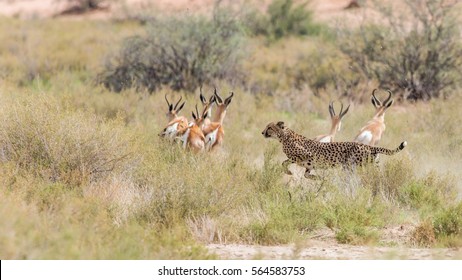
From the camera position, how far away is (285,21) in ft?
139

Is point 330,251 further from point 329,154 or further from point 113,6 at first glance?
point 113,6

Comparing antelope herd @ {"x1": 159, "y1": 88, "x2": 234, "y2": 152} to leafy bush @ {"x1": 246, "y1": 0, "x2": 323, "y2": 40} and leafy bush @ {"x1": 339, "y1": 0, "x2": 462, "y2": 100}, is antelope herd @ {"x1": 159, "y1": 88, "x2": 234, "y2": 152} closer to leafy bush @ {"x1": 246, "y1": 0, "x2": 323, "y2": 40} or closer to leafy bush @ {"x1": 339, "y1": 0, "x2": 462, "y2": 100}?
leafy bush @ {"x1": 339, "y1": 0, "x2": 462, "y2": 100}

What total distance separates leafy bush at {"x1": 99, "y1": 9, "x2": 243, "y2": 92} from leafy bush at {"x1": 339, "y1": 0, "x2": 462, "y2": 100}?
4016 mm

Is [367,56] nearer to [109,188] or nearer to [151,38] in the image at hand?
[151,38]

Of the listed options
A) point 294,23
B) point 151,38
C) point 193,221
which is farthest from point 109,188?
point 294,23

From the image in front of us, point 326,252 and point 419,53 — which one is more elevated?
point 326,252

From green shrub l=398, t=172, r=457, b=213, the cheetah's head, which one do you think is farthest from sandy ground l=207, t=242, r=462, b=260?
the cheetah's head

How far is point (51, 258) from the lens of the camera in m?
8.71

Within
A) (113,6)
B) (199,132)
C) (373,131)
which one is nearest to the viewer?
(199,132)

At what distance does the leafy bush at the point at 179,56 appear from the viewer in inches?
1096

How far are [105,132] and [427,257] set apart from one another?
197 inches

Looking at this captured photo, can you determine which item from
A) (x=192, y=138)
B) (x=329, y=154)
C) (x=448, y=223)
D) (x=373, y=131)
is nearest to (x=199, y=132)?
(x=192, y=138)

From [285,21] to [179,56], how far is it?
14.8 m

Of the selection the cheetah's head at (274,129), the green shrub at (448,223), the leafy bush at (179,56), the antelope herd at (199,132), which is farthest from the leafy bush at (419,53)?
the green shrub at (448,223)
